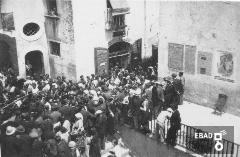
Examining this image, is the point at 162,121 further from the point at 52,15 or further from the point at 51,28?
the point at 51,28

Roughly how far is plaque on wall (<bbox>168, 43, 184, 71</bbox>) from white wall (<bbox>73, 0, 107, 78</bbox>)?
15.9 feet

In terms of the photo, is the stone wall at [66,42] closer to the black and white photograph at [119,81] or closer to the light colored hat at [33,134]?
the black and white photograph at [119,81]

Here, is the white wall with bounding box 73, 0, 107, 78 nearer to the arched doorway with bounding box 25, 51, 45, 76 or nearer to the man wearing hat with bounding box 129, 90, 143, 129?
the arched doorway with bounding box 25, 51, 45, 76

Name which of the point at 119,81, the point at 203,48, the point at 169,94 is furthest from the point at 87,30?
the point at 203,48

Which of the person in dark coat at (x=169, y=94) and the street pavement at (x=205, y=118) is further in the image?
the person in dark coat at (x=169, y=94)

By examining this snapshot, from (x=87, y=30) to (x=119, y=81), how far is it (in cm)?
412

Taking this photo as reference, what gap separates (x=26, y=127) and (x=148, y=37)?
1214cm

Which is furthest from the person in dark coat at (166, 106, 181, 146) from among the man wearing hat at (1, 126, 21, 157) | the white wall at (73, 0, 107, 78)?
the white wall at (73, 0, 107, 78)

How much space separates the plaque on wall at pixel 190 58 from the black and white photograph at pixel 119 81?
0.17ft

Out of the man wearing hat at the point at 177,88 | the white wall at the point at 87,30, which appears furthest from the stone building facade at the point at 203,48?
the white wall at the point at 87,30

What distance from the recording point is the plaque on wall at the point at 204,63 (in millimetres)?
15648

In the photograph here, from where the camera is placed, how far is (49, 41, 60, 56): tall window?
69.7 ft

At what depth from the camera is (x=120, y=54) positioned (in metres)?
21.9

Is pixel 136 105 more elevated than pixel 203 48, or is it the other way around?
pixel 203 48
